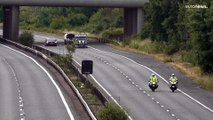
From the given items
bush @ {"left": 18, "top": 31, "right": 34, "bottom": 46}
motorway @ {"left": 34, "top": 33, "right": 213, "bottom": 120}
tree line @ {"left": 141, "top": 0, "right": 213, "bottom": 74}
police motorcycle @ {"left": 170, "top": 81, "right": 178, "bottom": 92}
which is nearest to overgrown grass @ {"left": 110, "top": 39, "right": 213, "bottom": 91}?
tree line @ {"left": 141, "top": 0, "right": 213, "bottom": 74}

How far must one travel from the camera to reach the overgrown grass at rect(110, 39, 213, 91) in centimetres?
5292

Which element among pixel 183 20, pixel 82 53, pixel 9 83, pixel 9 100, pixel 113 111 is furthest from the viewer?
pixel 82 53

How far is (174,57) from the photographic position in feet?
228

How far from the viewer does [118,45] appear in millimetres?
91500

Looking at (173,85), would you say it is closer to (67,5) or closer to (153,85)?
(153,85)

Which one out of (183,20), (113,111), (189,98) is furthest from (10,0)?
(113,111)

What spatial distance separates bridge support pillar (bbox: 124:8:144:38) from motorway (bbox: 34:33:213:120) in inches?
1117

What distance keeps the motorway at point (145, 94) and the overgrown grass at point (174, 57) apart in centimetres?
108

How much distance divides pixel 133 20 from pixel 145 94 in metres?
51.7

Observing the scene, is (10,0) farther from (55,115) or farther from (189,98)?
(55,115)

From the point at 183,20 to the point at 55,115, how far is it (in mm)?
36224

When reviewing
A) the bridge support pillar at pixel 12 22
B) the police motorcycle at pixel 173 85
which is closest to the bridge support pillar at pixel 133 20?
the bridge support pillar at pixel 12 22

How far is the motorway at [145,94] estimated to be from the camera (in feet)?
124

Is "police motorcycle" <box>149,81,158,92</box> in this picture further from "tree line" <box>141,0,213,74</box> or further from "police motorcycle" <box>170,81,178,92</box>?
"tree line" <box>141,0,213,74</box>
